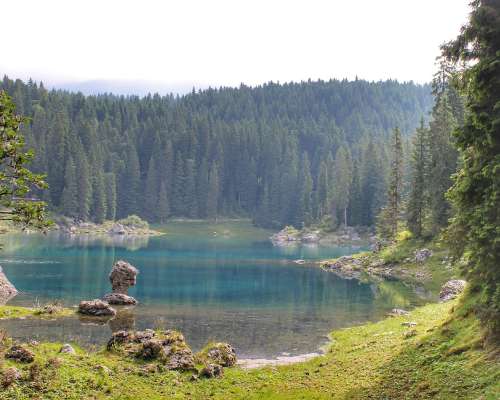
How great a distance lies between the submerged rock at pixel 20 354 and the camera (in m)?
22.7

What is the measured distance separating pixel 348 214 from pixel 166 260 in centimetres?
7329

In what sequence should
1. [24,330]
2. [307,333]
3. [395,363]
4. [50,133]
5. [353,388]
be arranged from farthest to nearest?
[50,133] → [307,333] → [24,330] → [395,363] → [353,388]

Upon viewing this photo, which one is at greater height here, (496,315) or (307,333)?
(496,315)

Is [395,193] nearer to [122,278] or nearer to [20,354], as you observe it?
[122,278]

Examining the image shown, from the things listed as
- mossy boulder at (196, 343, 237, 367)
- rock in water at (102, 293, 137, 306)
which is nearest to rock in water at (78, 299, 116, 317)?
rock in water at (102, 293, 137, 306)

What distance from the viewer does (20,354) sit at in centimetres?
2286

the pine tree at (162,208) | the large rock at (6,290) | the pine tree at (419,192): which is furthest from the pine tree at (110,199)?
the large rock at (6,290)

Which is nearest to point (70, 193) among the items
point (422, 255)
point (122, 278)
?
point (422, 255)

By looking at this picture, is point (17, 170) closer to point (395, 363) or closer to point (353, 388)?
point (353, 388)

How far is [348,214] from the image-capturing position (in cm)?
15350

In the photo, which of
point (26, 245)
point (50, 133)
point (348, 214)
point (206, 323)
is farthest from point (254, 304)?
point (50, 133)

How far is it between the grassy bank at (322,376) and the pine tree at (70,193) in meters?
137

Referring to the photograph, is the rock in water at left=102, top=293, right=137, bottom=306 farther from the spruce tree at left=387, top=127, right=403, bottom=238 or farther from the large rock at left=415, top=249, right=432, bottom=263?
the spruce tree at left=387, top=127, right=403, bottom=238

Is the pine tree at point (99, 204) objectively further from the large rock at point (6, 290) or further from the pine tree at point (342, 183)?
the large rock at point (6, 290)
